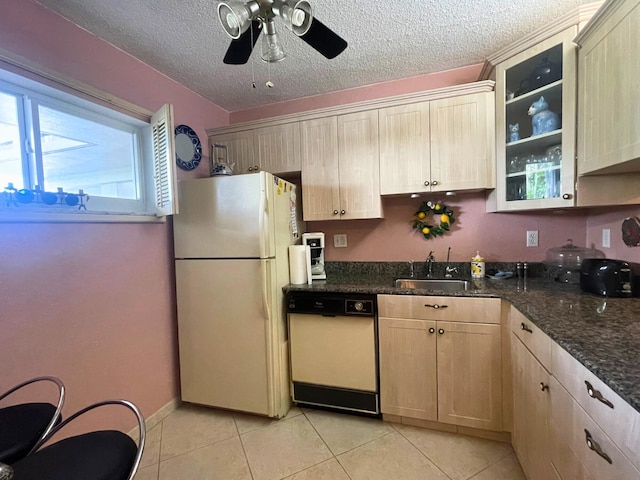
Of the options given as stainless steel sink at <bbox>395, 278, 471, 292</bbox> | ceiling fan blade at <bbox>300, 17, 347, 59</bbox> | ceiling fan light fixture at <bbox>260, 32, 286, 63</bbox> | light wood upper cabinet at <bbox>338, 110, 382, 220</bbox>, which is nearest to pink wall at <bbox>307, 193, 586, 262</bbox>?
stainless steel sink at <bbox>395, 278, 471, 292</bbox>

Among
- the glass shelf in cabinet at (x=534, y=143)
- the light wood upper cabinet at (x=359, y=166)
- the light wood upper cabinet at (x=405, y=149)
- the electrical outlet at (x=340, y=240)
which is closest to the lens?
the glass shelf in cabinet at (x=534, y=143)

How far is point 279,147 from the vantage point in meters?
2.36

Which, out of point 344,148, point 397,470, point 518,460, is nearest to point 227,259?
point 344,148

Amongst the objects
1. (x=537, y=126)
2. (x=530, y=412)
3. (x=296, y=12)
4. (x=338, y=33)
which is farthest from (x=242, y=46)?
(x=530, y=412)

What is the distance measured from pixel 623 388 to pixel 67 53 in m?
2.64

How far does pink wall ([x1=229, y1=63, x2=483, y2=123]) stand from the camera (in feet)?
7.33

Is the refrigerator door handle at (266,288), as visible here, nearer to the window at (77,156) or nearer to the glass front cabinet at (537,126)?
the window at (77,156)

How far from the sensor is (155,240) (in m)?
2.05

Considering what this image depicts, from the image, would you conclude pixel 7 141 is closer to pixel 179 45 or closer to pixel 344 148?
pixel 179 45

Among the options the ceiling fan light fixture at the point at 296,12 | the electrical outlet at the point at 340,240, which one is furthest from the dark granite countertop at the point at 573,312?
the ceiling fan light fixture at the point at 296,12

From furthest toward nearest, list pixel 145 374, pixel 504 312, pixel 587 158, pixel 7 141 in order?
pixel 145 374 < pixel 504 312 < pixel 587 158 < pixel 7 141

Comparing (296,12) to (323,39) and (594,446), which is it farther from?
(594,446)

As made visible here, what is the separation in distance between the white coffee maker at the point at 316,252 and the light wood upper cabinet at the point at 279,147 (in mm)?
541

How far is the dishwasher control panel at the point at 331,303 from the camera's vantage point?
1.92 m
